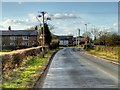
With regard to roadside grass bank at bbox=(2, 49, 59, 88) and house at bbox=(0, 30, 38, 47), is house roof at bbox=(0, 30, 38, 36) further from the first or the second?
roadside grass bank at bbox=(2, 49, 59, 88)

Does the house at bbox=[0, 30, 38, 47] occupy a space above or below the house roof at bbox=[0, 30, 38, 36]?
below

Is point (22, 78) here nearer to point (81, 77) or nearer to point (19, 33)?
point (81, 77)

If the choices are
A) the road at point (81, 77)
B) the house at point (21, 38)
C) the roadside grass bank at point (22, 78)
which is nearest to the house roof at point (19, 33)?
the house at point (21, 38)

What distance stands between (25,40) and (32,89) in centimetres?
11561

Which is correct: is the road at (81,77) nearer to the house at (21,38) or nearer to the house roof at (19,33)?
the house at (21,38)

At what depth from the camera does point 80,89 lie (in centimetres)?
1332

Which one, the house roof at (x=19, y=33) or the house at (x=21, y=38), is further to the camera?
the house roof at (x=19, y=33)

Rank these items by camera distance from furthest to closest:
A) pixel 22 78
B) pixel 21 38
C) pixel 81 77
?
pixel 21 38 < pixel 81 77 < pixel 22 78

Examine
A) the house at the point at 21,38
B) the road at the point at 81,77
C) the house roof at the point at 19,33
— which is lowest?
the road at the point at 81,77

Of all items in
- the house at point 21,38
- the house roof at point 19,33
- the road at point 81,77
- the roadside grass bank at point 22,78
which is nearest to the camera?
the roadside grass bank at point 22,78

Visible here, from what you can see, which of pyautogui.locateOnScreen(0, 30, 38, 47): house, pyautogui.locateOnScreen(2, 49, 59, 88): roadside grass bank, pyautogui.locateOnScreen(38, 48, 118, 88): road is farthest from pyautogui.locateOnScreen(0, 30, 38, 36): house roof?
pyautogui.locateOnScreen(2, 49, 59, 88): roadside grass bank

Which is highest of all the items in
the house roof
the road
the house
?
the house roof

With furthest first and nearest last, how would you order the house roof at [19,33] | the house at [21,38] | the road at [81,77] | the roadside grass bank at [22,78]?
the house roof at [19,33] < the house at [21,38] < the road at [81,77] < the roadside grass bank at [22,78]

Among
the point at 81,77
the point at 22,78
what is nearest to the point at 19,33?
the point at 81,77
